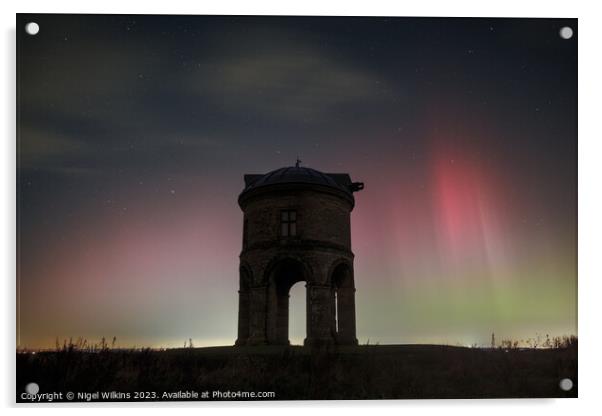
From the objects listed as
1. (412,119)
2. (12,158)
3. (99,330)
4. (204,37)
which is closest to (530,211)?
(412,119)

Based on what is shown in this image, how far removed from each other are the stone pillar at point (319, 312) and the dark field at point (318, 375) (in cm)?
554

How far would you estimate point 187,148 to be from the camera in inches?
509

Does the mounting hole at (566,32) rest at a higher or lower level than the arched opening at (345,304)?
higher

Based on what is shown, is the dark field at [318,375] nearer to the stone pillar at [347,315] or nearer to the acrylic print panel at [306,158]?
the acrylic print panel at [306,158]

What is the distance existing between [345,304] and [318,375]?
25.9 feet

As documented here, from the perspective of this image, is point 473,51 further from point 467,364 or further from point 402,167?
point 467,364

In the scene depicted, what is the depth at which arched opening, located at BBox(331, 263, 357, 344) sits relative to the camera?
61.5 ft

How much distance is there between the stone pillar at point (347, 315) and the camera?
18.8m

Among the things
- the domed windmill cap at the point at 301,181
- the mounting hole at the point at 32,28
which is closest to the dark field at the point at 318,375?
the mounting hole at the point at 32,28

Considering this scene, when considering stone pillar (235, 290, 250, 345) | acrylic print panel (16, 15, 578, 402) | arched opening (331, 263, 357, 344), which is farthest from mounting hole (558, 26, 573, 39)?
stone pillar (235, 290, 250, 345)

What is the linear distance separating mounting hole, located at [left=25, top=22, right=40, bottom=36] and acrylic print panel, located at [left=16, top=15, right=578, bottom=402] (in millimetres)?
55

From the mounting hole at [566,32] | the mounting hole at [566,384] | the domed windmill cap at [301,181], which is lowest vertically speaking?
the mounting hole at [566,384]

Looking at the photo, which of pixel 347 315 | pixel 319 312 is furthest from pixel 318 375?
pixel 347 315

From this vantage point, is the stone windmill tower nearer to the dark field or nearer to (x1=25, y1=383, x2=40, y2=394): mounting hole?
the dark field
